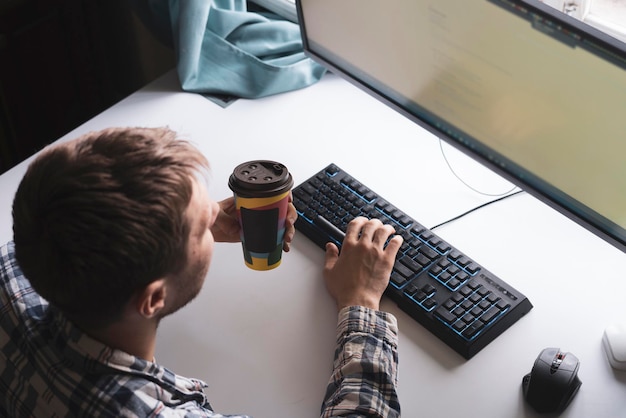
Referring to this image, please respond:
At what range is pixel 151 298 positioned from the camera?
2.97 feet

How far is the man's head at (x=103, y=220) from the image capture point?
0.84 meters

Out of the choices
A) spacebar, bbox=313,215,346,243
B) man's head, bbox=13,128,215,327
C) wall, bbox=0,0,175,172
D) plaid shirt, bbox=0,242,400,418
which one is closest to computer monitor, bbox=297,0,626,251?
spacebar, bbox=313,215,346,243

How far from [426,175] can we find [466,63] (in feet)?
0.98

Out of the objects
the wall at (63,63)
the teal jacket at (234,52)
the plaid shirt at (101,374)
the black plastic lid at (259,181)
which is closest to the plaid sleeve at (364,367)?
the plaid shirt at (101,374)

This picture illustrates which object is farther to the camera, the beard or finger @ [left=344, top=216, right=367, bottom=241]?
finger @ [left=344, top=216, right=367, bottom=241]

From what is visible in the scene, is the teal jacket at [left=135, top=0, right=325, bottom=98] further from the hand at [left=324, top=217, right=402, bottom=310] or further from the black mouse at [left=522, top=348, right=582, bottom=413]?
the black mouse at [left=522, top=348, right=582, bottom=413]

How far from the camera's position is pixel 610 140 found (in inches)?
40.6

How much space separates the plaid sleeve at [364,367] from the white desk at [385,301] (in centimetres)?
4

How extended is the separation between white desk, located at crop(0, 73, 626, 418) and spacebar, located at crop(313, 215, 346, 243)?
0.04 m

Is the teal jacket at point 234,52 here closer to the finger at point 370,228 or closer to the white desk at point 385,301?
the white desk at point 385,301

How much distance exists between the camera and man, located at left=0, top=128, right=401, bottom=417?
0.85 meters

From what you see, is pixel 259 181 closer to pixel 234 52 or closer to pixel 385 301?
pixel 385 301

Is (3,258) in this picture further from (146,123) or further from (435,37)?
(435,37)

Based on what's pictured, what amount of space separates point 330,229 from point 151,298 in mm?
442
